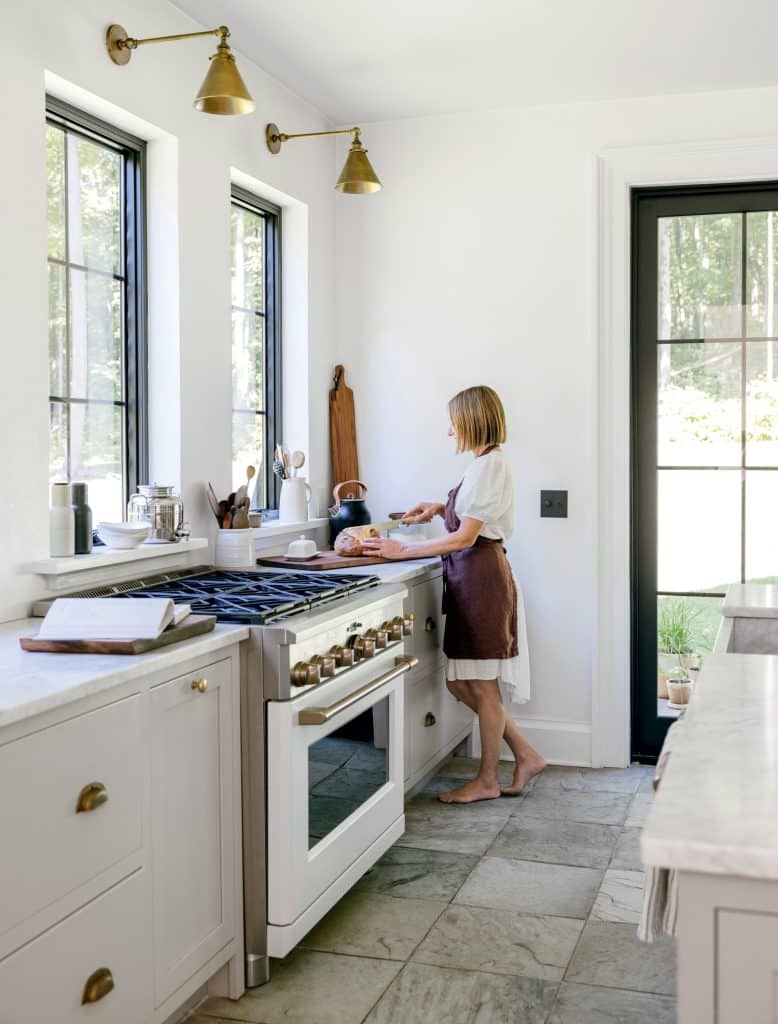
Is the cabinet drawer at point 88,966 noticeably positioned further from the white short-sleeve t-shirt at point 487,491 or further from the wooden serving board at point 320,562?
the white short-sleeve t-shirt at point 487,491

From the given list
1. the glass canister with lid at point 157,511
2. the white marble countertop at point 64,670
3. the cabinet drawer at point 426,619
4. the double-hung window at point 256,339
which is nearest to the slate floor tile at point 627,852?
the cabinet drawer at point 426,619

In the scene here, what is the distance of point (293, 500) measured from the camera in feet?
13.1

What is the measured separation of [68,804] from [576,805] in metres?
2.35

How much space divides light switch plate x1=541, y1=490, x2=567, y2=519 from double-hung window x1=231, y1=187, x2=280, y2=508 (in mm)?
1066

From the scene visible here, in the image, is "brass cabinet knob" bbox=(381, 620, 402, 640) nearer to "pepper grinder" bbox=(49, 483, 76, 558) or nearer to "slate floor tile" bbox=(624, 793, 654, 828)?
"pepper grinder" bbox=(49, 483, 76, 558)

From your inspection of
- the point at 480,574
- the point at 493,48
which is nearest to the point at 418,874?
the point at 480,574

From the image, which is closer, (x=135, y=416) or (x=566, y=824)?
(x=135, y=416)

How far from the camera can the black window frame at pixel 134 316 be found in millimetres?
3191

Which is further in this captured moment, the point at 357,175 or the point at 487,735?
the point at 487,735

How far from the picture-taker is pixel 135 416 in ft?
10.7

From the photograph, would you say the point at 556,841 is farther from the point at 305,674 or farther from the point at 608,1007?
the point at 305,674

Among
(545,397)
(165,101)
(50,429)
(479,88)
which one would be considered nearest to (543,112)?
(479,88)

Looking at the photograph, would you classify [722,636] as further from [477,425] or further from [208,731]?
[477,425]

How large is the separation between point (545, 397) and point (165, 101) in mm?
1831
